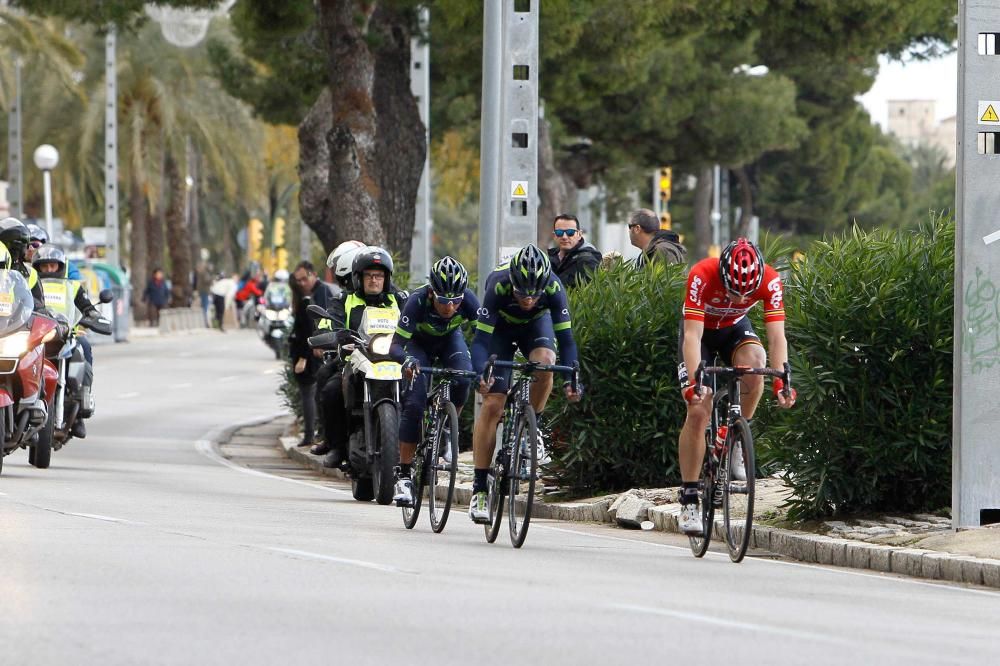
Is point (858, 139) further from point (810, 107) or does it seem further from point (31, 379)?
point (31, 379)

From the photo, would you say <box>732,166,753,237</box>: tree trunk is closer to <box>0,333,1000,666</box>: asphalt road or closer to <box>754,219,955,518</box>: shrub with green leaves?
<box>0,333,1000,666</box>: asphalt road

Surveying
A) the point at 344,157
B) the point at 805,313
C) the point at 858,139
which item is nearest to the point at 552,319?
the point at 805,313

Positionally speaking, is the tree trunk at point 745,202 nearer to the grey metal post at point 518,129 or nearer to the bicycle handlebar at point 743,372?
the grey metal post at point 518,129

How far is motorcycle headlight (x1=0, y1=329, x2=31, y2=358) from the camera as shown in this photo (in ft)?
49.4

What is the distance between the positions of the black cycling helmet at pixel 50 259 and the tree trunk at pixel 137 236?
3747 cm

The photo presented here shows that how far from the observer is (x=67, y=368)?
17.4 metres

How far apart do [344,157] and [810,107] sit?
122 feet

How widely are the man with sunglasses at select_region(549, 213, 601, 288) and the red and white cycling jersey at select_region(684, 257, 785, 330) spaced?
4.80 metres

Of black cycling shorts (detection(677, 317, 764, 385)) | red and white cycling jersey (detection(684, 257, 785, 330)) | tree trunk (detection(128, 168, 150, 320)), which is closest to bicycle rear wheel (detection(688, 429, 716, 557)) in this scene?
black cycling shorts (detection(677, 317, 764, 385))

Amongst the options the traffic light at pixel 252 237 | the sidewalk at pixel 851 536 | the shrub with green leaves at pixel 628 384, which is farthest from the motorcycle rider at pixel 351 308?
the traffic light at pixel 252 237


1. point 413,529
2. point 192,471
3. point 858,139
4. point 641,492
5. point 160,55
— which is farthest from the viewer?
point 858,139

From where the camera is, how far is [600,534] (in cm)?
1318

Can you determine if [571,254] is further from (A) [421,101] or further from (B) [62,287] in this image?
(A) [421,101]

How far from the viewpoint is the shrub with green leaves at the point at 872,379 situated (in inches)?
473
